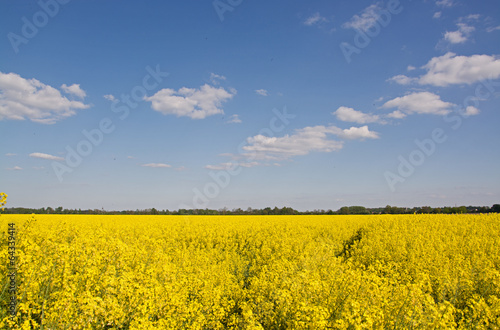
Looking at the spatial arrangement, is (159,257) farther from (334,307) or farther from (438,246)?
(438,246)

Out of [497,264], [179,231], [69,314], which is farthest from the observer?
[179,231]

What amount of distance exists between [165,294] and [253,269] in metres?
5.99

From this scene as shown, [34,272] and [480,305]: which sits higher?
[34,272]

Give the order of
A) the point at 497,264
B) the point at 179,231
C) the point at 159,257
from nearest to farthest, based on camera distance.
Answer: the point at 159,257 < the point at 497,264 < the point at 179,231

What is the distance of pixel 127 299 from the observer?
5449mm

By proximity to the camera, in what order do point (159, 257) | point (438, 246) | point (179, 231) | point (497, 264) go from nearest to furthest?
point (159, 257)
point (497, 264)
point (438, 246)
point (179, 231)

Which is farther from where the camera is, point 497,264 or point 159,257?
point 497,264

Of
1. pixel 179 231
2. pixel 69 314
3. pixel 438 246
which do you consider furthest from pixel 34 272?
pixel 438 246

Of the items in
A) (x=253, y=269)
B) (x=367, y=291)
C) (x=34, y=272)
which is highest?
(x=34, y=272)

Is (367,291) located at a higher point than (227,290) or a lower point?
higher

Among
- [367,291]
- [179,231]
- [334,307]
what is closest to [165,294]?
[334,307]

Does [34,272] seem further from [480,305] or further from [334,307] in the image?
[480,305]

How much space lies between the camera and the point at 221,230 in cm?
1738

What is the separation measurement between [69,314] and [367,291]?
18.6 feet
